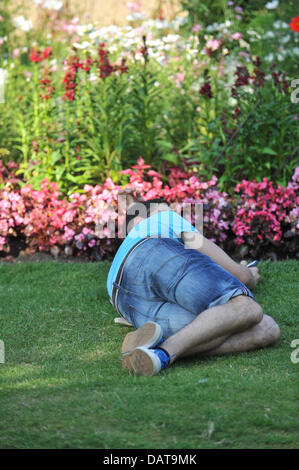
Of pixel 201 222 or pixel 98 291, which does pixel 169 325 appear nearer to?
pixel 98 291

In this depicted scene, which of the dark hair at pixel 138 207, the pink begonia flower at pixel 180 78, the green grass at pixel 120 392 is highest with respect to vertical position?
the pink begonia flower at pixel 180 78

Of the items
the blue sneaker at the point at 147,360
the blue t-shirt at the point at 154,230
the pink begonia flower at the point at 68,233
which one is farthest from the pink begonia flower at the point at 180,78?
the blue sneaker at the point at 147,360

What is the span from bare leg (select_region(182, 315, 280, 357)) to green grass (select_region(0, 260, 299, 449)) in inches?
2.1

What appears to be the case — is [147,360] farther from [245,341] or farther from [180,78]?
[180,78]

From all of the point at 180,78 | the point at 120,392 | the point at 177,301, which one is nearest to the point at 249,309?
the point at 177,301

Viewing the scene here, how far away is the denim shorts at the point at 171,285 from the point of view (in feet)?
12.1

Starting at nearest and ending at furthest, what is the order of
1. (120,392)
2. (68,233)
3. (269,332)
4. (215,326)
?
(120,392)
(215,326)
(269,332)
(68,233)

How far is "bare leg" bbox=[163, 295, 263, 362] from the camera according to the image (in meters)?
3.54

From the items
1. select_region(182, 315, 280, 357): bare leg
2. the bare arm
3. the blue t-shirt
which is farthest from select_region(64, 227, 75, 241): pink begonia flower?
select_region(182, 315, 280, 357): bare leg

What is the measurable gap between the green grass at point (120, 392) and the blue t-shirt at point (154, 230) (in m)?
0.51

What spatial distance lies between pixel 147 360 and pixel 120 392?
0.92 feet

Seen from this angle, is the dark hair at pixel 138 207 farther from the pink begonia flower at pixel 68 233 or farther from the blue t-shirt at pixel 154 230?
the pink begonia flower at pixel 68 233

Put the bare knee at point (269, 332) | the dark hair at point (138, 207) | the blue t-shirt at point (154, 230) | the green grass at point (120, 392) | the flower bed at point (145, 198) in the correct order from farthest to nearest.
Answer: the flower bed at point (145, 198) → the dark hair at point (138, 207) → the blue t-shirt at point (154, 230) → the bare knee at point (269, 332) → the green grass at point (120, 392)

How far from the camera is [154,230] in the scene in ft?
13.3
